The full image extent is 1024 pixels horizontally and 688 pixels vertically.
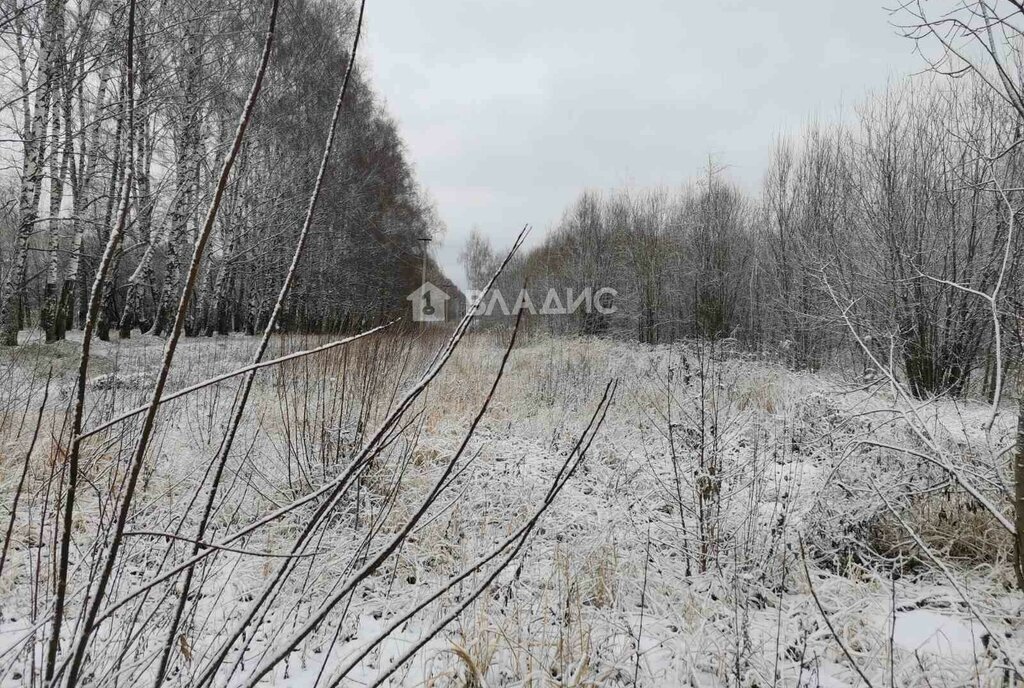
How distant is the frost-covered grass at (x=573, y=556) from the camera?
1805mm

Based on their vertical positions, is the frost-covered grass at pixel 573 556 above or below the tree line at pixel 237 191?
below

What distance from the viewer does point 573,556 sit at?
8.36 feet

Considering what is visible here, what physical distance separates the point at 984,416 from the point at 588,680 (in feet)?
17.2

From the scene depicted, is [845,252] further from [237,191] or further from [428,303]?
[428,303]

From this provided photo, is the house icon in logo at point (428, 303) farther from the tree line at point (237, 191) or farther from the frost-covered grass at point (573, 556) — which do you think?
the frost-covered grass at point (573, 556)

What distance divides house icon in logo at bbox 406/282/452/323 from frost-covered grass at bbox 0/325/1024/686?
16324mm

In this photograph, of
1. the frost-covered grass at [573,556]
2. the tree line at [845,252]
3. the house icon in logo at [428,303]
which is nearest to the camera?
the frost-covered grass at [573,556]

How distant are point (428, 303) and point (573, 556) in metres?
20.4

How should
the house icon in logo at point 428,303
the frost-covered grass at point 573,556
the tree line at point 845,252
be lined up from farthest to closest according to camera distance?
the house icon in logo at point 428,303 → the tree line at point 845,252 → the frost-covered grass at point 573,556

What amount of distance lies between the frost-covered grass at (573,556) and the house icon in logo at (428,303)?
16.3 meters

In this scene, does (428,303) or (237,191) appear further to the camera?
(428,303)

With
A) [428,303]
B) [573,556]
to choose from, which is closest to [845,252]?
[573,556]

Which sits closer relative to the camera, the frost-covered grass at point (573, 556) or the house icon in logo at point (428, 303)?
the frost-covered grass at point (573, 556)

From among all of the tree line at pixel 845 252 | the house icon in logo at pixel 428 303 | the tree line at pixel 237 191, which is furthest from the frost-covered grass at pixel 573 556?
the house icon in logo at pixel 428 303
